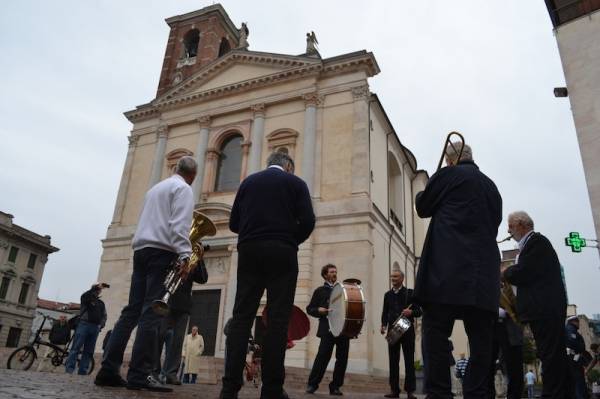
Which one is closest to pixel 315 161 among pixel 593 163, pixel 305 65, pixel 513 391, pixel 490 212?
pixel 305 65

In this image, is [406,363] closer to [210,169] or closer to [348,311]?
[348,311]

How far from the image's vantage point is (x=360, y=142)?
18234mm

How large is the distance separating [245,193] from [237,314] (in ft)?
3.40

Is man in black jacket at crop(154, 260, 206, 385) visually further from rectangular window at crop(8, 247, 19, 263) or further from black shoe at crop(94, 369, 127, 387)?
rectangular window at crop(8, 247, 19, 263)

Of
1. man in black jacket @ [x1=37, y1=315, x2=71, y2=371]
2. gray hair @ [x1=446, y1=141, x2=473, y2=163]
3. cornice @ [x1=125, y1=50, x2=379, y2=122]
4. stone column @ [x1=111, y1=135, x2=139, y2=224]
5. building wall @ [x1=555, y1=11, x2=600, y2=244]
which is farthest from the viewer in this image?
stone column @ [x1=111, y1=135, x2=139, y2=224]

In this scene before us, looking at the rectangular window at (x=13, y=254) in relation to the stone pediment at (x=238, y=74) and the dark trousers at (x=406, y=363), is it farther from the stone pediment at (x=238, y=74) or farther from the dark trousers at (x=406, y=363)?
the dark trousers at (x=406, y=363)

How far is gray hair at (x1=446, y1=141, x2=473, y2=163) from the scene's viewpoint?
12.2 feet

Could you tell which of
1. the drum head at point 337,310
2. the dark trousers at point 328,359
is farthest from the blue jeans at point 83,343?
the drum head at point 337,310

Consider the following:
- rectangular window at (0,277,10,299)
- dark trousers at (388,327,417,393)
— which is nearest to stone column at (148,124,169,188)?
dark trousers at (388,327,417,393)

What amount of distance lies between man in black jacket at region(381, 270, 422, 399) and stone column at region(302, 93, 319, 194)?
11.2m

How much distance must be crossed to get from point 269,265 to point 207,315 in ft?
52.4

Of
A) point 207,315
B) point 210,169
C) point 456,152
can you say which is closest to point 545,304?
point 456,152

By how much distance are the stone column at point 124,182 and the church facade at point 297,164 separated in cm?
8

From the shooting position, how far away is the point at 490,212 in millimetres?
3365
